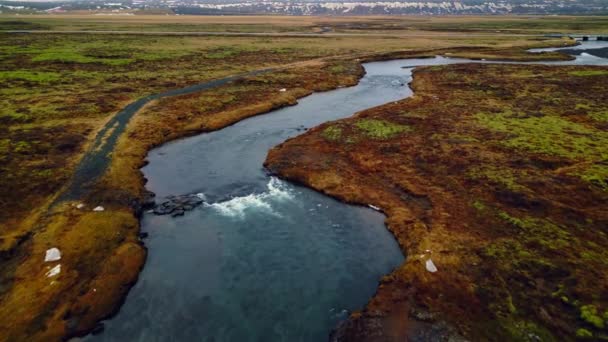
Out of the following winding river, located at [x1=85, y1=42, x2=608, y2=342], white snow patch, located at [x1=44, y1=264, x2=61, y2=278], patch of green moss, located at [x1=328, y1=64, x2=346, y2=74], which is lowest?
winding river, located at [x1=85, y1=42, x2=608, y2=342]

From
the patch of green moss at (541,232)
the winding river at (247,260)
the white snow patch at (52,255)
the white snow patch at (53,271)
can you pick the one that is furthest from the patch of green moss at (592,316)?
the white snow patch at (52,255)

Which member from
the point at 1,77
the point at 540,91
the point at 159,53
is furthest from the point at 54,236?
the point at 159,53

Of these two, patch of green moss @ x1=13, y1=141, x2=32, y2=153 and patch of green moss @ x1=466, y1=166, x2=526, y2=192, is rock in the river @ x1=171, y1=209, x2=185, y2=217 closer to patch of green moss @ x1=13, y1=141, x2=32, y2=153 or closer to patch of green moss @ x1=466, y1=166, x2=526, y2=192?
patch of green moss @ x1=13, y1=141, x2=32, y2=153

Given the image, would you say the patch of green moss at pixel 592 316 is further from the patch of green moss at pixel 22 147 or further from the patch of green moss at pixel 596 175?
the patch of green moss at pixel 22 147

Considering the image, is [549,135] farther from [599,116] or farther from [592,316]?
[592,316]

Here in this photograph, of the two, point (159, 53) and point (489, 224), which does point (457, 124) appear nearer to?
point (489, 224)

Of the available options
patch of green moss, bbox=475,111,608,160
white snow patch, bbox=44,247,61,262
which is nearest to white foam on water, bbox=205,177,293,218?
white snow patch, bbox=44,247,61,262

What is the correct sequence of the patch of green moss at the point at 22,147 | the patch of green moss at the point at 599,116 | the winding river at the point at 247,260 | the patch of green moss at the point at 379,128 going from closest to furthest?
the winding river at the point at 247,260 < the patch of green moss at the point at 22,147 < the patch of green moss at the point at 379,128 < the patch of green moss at the point at 599,116
